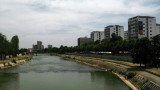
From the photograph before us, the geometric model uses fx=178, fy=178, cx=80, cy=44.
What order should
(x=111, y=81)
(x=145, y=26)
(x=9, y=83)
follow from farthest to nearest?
(x=145, y=26)
(x=111, y=81)
(x=9, y=83)

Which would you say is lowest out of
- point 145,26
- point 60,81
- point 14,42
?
point 60,81

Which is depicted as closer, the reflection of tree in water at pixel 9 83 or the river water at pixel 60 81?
the reflection of tree in water at pixel 9 83

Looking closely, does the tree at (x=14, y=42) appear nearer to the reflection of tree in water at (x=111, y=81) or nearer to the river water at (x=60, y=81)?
the river water at (x=60, y=81)

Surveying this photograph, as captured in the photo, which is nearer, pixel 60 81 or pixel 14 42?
pixel 60 81

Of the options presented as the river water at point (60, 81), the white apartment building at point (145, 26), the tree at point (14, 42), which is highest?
the white apartment building at point (145, 26)

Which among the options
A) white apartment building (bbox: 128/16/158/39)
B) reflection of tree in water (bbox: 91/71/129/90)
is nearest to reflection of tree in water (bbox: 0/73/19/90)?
reflection of tree in water (bbox: 91/71/129/90)

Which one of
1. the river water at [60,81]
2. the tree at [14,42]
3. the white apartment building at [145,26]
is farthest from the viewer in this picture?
the white apartment building at [145,26]

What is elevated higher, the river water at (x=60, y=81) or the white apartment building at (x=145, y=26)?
the white apartment building at (x=145, y=26)

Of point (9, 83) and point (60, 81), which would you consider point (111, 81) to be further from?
point (9, 83)

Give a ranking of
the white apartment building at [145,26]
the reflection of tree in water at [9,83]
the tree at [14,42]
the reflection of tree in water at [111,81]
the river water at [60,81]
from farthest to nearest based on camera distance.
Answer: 1. the white apartment building at [145,26]
2. the tree at [14,42]
3. the reflection of tree in water at [111,81]
4. the river water at [60,81]
5. the reflection of tree in water at [9,83]

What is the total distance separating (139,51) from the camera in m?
44.6

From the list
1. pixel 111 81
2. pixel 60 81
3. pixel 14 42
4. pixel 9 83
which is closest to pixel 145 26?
pixel 14 42

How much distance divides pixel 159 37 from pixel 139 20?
264ft

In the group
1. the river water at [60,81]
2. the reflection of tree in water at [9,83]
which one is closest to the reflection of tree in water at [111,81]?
the river water at [60,81]
